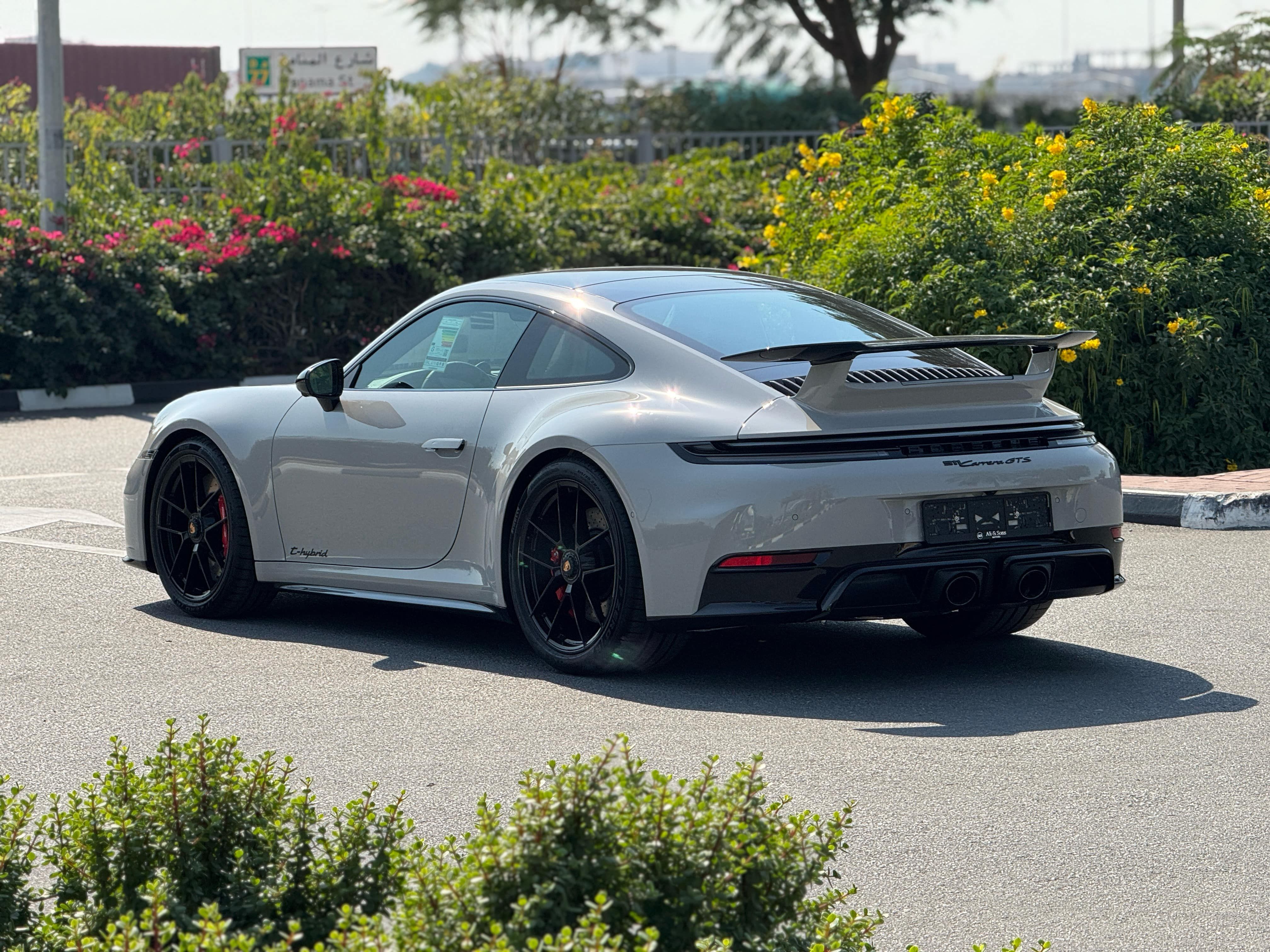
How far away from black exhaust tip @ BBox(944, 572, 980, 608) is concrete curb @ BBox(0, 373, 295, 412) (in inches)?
447

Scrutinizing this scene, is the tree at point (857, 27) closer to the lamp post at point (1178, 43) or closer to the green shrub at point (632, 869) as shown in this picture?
the lamp post at point (1178, 43)

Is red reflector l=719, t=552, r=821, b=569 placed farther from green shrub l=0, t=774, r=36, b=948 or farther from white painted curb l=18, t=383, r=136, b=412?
white painted curb l=18, t=383, r=136, b=412

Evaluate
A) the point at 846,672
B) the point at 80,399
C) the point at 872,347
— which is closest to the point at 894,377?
the point at 872,347

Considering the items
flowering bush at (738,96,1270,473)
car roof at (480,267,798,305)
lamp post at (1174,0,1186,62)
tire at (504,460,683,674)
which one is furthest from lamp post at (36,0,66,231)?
lamp post at (1174,0,1186,62)

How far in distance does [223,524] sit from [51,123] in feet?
40.7

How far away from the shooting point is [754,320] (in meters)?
6.67

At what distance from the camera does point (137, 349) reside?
17.8 m

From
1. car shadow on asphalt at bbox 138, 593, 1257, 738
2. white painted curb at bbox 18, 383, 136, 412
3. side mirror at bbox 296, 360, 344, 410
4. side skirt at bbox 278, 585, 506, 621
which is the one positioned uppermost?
side mirror at bbox 296, 360, 344, 410

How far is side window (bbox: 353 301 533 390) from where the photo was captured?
22.6 feet

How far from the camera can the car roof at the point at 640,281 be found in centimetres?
689

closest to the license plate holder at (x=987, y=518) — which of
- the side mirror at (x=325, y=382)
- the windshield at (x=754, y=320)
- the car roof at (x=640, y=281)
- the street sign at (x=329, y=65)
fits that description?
the windshield at (x=754, y=320)

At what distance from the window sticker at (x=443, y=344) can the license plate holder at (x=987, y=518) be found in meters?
2.12

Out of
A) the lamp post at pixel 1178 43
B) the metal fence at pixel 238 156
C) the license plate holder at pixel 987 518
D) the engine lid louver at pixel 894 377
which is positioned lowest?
the license plate holder at pixel 987 518

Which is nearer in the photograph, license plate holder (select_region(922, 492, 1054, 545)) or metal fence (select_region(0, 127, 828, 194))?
license plate holder (select_region(922, 492, 1054, 545))
